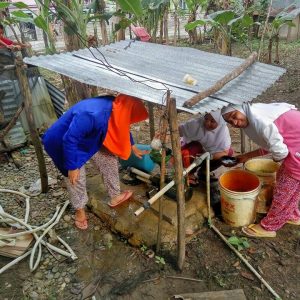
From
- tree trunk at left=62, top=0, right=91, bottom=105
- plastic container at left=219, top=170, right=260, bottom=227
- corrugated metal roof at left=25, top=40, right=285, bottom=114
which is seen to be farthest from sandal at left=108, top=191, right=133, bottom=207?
tree trunk at left=62, top=0, right=91, bottom=105

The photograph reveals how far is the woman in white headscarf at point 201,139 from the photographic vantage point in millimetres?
3494

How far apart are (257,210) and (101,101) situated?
83.3 inches

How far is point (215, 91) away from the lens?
2.33 metres

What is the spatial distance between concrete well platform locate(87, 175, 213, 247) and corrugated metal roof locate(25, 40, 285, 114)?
4.57 ft

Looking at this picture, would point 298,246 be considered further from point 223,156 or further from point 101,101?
point 101,101

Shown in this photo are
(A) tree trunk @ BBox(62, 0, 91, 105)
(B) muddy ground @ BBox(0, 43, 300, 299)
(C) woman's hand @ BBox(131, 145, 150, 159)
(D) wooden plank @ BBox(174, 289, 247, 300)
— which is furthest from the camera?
(A) tree trunk @ BBox(62, 0, 91, 105)

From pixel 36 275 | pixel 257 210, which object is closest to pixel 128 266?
pixel 36 275

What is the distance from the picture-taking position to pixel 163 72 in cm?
285

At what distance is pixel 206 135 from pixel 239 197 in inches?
33.2

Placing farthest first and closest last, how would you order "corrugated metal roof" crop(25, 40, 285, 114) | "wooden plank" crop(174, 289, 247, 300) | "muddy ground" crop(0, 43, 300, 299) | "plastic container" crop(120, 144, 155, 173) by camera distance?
"plastic container" crop(120, 144, 155, 173) → "muddy ground" crop(0, 43, 300, 299) → "wooden plank" crop(174, 289, 247, 300) → "corrugated metal roof" crop(25, 40, 285, 114)

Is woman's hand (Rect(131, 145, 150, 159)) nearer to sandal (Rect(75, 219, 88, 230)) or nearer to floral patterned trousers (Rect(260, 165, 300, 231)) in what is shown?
sandal (Rect(75, 219, 88, 230))

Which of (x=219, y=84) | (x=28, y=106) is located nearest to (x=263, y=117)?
(x=219, y=84)

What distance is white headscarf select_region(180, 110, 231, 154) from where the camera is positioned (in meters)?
3.49

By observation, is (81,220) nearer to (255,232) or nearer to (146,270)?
(146,270)
